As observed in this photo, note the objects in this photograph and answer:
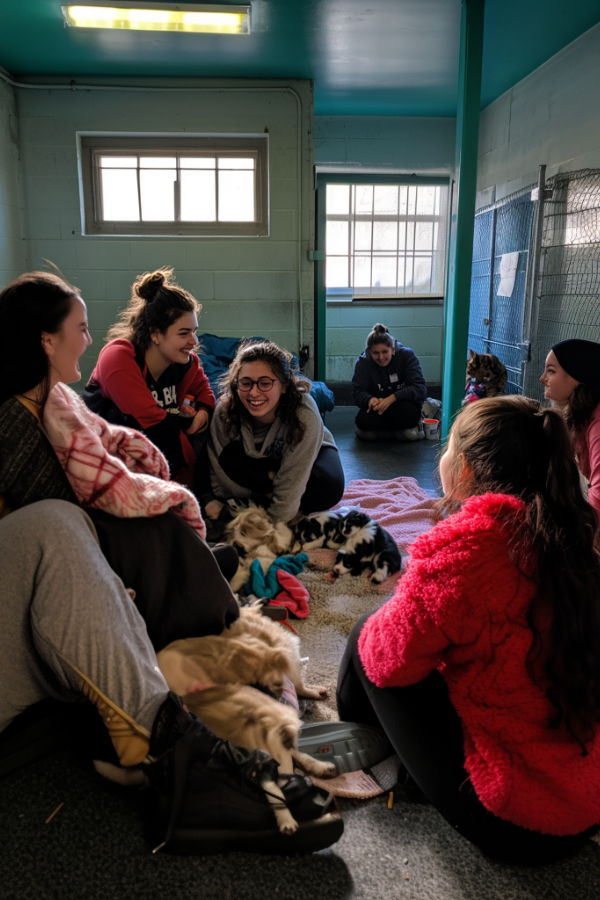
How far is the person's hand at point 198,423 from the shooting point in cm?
334

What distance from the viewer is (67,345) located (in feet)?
5.60

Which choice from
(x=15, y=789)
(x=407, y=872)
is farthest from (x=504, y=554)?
(x=15, y=789)

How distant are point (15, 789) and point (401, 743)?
34.8 inches

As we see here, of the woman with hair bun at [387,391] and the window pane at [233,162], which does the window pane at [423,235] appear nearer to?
the woman with hair bun at [387,391]

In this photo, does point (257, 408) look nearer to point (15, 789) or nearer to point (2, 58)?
point (15, 789)

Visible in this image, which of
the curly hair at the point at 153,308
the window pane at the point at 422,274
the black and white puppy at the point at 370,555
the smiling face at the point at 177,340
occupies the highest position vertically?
the window pane at the point at 422,274

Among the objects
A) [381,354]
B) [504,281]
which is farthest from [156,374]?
[504,281]

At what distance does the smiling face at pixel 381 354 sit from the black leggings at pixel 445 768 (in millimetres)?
4356

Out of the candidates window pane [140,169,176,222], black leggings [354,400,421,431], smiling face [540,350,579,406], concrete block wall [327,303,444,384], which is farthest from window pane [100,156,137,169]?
smiling face [540,350,579,406]

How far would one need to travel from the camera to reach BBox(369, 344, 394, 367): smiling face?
5.59 metres

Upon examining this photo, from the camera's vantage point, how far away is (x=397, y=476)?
14.3 ft

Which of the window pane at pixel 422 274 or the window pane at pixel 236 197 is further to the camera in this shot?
the window pane at pixel 422 274

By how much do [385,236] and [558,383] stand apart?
5256mm

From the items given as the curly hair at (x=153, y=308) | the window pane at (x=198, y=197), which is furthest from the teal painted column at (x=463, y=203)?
the window pane at (x=198, y=197)
